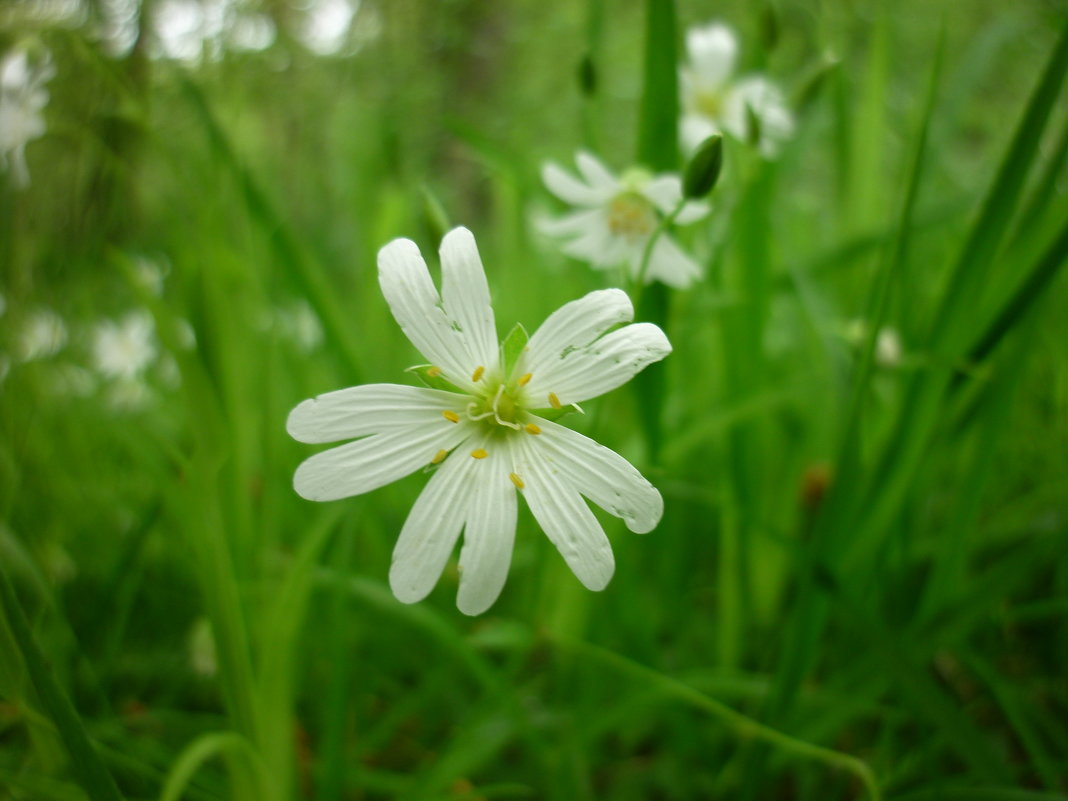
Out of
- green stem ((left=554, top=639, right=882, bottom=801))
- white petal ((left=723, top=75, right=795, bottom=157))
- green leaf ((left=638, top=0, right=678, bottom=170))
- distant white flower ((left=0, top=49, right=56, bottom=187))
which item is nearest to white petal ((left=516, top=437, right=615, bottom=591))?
green stem ((left=554, top=639, right=882, bottom=801))

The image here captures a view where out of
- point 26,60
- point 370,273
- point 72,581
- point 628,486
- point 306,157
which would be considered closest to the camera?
point 628,486

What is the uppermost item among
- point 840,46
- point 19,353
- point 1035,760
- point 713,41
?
point 840,46

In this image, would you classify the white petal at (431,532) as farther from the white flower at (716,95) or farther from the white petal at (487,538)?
the white flower at (716,95)

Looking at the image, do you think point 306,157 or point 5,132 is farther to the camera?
point 306,157

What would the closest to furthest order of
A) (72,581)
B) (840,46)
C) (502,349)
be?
(502,349) < (72,581) < (840,46)

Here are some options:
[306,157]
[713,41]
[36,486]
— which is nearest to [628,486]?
[713,41]

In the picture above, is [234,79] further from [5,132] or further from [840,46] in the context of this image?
[840,46]

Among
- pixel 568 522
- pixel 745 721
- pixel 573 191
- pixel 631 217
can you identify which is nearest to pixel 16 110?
pixel 573 191

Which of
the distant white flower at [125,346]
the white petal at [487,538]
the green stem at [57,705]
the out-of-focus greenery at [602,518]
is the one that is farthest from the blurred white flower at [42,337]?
the white petal at [487,538]
